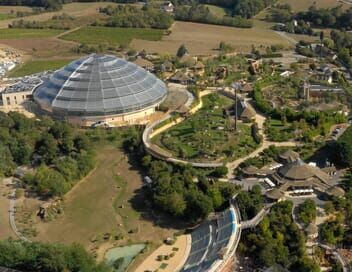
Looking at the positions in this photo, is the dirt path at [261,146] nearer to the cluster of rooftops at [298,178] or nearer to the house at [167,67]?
the cluster of rooftops at [298,178]

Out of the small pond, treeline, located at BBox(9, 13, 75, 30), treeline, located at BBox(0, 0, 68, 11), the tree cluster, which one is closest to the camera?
the small pond

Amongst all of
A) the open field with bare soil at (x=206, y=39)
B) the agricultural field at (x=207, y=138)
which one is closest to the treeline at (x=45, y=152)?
the agricultural field at (x=207, y=138)

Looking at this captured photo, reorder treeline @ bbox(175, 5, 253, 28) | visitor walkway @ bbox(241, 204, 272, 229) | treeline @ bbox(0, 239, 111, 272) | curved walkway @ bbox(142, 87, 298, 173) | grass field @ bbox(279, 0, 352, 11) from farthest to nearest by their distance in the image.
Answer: grass field @ bbox(279, 0, 352, 11), treeline @ bbox(175, 5, 253, 28), curved walkway @ bbox(142, 87, 298, 173), visitor walkway @ bbox(241, 204, 272, 229), treeline @ bbox(0, 239, 111, 272)

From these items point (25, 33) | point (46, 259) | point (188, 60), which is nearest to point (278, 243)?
point (46, 259)

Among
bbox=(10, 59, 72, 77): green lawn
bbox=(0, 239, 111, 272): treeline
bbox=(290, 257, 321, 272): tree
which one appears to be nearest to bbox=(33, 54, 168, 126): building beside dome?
bbox=(10, 59, 72, 77): green lawn

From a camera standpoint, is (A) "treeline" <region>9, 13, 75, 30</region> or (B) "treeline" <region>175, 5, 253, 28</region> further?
(A) "treeline" <region>9, 13, 75, 30</region>

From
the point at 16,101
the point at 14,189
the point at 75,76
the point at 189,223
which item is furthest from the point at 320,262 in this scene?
the point at 16,101

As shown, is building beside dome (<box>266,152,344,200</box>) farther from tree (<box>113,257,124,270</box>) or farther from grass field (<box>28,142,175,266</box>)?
tree (<box>113,257,124,270</box>)

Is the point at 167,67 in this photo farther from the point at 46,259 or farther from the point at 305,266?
the point at 305,266
